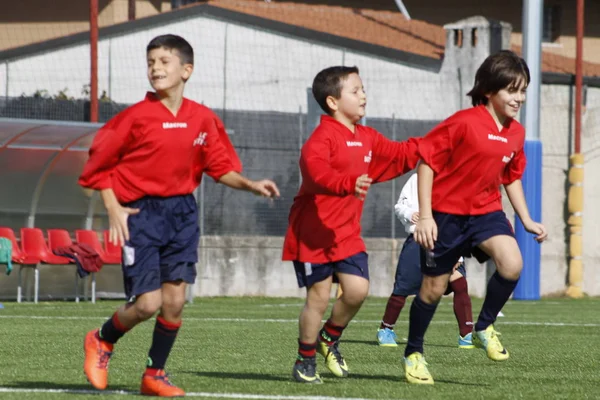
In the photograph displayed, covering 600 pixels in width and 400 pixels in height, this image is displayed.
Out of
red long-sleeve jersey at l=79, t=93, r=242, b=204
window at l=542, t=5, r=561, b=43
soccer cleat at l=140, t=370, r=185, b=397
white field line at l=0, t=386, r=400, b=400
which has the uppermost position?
window at l=542, t=5, r=561, b=43

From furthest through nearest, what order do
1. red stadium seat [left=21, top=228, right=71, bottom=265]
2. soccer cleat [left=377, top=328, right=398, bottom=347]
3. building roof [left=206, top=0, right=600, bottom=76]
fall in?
building roof [left=206, top=0, right=600, bottom=76]
red stadium seat [left=21, top=228, right=71, bottom=265]
soccer cleat [left=377, top=328, right=398, bottom=347]

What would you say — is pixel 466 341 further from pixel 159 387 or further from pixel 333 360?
pixel 159 387

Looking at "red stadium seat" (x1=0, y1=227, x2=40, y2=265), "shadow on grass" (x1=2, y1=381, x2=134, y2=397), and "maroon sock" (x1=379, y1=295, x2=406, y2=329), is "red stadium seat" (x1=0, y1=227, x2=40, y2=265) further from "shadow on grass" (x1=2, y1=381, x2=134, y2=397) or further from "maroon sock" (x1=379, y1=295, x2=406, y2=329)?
"shadow on grass" (x1=2, y1=381, x2=134, y2=397)

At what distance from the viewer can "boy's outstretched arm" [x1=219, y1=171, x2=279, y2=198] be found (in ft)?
20.7

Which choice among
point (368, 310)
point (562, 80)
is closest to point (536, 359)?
point (368, 310)

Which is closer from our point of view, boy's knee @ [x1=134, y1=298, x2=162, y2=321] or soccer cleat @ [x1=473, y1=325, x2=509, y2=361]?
boy's knee @ [x1=134, y1=298, x2=162, y2=321]

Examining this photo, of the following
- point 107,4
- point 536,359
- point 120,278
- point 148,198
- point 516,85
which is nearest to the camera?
point 148,198

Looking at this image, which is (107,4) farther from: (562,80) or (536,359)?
(536,359)

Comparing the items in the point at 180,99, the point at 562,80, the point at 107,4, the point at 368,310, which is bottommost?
the point at 368,310

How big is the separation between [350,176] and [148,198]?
1.22 m

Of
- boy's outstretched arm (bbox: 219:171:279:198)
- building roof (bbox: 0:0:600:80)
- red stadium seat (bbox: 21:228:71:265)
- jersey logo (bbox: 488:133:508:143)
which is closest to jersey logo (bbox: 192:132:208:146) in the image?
boy's outstretched arm (bbox: 219:171:279:198)

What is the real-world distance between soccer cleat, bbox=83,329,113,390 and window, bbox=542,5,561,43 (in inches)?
1112

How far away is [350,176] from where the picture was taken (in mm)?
7070

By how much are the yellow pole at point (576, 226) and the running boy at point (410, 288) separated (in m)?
12.5
